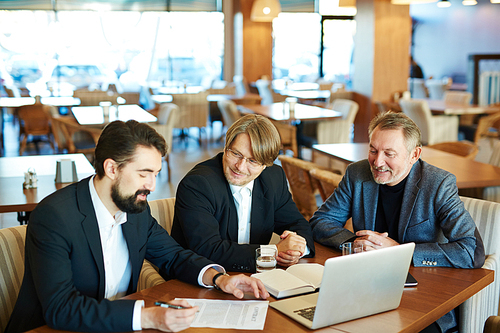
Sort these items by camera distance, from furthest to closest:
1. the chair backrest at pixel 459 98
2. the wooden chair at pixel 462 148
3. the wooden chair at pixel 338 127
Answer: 1. the chair backrest at pixel 459 98
2. the wooden chair at pixel 338 127
3. the wooden chair at pixel 462 148

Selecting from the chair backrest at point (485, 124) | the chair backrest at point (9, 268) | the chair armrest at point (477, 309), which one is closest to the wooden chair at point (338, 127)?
the chair backrest at point (485, 124)

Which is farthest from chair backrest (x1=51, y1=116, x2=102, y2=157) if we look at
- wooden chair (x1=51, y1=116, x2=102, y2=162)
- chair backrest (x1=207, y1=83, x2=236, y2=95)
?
chair backrest (x1=207, y1=83, x2=236, y2=95)

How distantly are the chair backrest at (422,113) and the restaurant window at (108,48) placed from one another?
7756 millimetres

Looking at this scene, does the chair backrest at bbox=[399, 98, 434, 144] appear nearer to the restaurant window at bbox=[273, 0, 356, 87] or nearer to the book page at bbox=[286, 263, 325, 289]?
the book page at bbox=[286, 263, 325, 289]

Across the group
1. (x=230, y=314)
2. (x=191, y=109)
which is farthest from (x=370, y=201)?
(x=191, y=109)

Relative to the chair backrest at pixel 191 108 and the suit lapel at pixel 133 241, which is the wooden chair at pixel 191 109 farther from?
the suit lapel at pixel 133 241

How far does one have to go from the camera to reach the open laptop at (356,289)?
1471 millimetres

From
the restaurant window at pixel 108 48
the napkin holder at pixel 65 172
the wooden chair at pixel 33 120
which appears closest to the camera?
the napkin holder at pixel 65 172

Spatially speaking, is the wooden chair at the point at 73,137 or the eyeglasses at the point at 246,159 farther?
the wooden chair at the point at 73,137

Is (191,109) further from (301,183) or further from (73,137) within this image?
(301,183)

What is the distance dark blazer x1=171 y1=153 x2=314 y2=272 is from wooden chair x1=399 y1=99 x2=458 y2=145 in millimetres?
5127

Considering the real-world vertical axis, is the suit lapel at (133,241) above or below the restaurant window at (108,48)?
below

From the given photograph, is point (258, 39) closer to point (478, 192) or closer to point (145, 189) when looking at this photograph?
point (478, 192)

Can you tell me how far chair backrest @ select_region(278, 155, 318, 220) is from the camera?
13.0 ft
